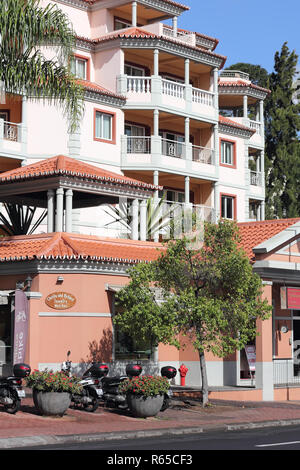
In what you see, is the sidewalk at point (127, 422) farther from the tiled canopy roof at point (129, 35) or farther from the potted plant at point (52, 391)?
the tiled canopy roof at point (129, 35)

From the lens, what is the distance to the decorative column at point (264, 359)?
28188 millimetres

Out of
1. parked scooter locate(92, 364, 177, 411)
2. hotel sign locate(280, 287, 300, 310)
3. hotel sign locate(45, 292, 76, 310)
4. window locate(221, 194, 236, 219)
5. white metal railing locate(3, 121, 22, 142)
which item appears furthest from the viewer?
window locate(221, 194, 236, 219)

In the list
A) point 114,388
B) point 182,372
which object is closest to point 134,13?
point 182,372

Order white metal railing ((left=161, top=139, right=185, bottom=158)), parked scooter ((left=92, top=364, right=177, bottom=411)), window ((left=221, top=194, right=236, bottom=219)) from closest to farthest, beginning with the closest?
parked scooter ((left=92, top=364, right=177, bottom=411)) < white metal railing ((left=161, top=139, right=185, bottom=158)) < window ((left=221, top=194, right=236, bottom=219))

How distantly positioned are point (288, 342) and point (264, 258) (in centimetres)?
569

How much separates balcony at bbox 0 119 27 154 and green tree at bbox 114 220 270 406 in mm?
15641

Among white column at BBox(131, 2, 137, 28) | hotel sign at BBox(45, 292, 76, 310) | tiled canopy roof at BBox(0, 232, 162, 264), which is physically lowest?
hotel sign at BBox(45, 292, 76, 310)

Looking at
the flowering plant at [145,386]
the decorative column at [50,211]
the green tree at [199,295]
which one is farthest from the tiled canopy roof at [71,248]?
the flowering plant at [145,386]

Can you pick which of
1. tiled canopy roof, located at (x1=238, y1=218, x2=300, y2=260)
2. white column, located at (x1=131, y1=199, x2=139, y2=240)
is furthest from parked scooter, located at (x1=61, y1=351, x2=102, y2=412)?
white column, located at (x1=131, y1=199, x2=139, y2=240)

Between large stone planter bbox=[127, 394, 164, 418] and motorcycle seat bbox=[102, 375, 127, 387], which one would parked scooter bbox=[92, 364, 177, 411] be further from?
large stone planter bbox=[127, 394, 164, 418]

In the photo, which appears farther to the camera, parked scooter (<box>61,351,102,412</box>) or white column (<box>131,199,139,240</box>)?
white column (<box>131,199,139,240</box>)

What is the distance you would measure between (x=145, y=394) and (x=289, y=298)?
10.2m

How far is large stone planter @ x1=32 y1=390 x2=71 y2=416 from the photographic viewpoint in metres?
20.2

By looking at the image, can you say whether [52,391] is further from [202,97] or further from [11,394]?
[202,97]
